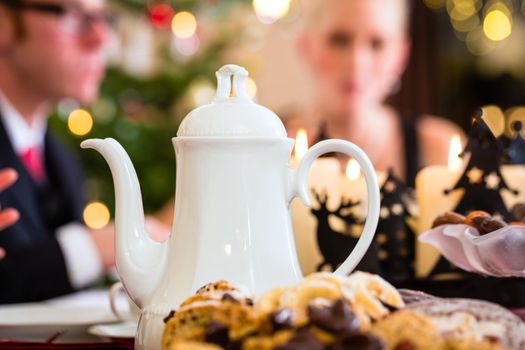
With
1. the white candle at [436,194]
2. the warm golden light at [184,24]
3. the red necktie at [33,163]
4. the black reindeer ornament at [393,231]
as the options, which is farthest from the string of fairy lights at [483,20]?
the black reindeer ornament at [393,231]

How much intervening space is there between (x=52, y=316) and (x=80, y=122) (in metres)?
1.45

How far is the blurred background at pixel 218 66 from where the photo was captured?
Result: 2.12 meters

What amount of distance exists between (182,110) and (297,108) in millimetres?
1425

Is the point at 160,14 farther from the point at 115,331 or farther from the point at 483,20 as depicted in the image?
the point at 483,20

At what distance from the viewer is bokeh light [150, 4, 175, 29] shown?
206cm

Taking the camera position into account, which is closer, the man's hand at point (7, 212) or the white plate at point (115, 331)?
the white plate at point (115, 331)

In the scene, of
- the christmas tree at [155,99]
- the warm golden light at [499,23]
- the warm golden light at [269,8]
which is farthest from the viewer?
the warm golden light at [499,23]

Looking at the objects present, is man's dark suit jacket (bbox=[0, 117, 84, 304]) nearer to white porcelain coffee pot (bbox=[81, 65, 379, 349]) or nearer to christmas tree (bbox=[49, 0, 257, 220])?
christmas tree (bbox=[49, 0, 257, 220])

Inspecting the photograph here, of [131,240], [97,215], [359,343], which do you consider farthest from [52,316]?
[97,215]

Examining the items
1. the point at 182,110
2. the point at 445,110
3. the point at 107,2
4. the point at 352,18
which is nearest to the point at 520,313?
the point at 352,18

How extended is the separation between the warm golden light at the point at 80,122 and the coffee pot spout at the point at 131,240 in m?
1.59

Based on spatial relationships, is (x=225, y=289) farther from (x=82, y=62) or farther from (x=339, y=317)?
(x=82, y=62)

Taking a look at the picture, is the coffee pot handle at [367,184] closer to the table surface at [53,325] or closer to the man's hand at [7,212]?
the table surface at [53,325]

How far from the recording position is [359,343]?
1.08ft
